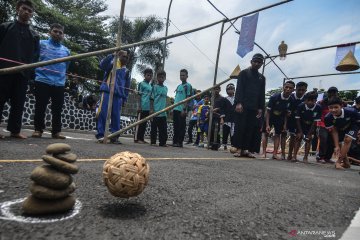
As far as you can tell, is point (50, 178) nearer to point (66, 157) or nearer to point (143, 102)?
point (66, 157)

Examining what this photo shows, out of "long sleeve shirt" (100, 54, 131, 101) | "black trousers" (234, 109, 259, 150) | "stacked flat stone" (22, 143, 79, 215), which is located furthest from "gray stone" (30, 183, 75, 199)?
"black trousers" (234, 109, 259, 150)

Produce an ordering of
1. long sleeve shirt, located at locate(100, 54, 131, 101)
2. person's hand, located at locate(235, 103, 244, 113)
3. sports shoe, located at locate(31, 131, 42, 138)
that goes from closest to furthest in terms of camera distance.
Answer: sports shoe, located at locate(31, 131, 42, 138) < long sleeve shirt, located at locate(100, 54, 131, 101) < person's hand, located at locate(235, 103, 244, 113)

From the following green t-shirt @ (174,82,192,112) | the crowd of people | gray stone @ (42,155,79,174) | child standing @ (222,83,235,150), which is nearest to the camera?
gray stone @ (42,155,79,174)

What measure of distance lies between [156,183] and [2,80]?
10.3ft

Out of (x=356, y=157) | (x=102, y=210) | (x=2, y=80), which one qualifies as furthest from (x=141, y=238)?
(x=356, y=157)

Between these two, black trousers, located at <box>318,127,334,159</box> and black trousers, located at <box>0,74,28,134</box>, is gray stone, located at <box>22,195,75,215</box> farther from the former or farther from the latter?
black trousers, located at <box>318,127,334,159</box>

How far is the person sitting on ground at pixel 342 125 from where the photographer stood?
6.60 m

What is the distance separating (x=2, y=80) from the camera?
434cm

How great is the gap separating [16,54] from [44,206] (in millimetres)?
3698

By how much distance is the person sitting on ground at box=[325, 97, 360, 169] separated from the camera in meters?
6.60

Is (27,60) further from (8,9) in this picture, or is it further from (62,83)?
(8,9)

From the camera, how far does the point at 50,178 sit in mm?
1463

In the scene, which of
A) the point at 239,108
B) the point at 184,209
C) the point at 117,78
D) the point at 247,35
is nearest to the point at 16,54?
the point at 117,78

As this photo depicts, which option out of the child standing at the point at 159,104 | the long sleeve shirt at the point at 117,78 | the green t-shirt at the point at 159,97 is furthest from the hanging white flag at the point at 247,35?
the long sleeve shirt at the point at 117,78
